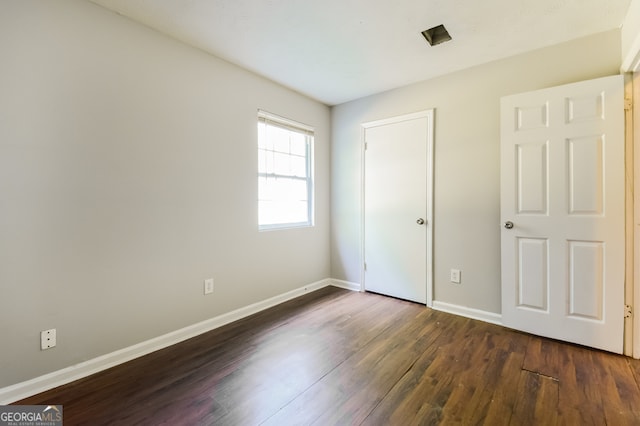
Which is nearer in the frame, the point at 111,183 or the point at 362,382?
the point at 362,382

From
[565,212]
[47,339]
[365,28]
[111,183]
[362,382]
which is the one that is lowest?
[362,382]

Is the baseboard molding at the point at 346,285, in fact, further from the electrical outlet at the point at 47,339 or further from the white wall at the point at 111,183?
the electrical outlet at the point at 47,339

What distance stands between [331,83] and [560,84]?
207 cm

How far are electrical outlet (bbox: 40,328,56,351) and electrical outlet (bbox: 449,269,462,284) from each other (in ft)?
10.6

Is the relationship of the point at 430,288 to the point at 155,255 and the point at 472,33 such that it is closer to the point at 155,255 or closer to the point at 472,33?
the point at 472,33

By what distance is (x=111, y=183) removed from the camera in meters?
1.94

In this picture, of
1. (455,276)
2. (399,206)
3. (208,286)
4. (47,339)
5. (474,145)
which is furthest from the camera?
(399,206)

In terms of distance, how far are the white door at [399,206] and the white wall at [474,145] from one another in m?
0.12

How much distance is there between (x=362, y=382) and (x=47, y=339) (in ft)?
6.41

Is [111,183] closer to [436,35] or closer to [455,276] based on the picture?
[436,35]

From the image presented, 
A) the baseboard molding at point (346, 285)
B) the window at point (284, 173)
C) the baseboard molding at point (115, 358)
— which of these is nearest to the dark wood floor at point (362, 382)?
the baseboard molding at point (115, 358)

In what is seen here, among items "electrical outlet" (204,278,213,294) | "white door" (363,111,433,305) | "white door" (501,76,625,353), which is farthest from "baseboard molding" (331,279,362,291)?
"electrical outlet" (204,278,213,294)

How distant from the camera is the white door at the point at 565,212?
208 centimetres

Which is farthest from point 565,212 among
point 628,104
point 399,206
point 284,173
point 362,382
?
point 284,173
